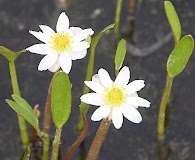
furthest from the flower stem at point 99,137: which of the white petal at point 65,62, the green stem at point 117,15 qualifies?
the green stem at point 117,15

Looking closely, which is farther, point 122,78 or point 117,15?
point 117,15

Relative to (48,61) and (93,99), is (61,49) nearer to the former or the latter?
(48,61)

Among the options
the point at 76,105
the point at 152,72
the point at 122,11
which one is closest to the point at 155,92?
the point at 152,72

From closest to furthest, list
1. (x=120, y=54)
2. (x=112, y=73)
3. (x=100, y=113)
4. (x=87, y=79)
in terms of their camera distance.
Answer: (x=100, y=113) → (x=120, y=54) → (x=87, y=79) → (x=112, y=73)

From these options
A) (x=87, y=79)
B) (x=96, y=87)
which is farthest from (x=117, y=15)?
(x=96, y=87)

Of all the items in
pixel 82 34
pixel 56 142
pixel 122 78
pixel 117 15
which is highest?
pixel 117 15

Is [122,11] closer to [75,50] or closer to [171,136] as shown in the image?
[171,136]
